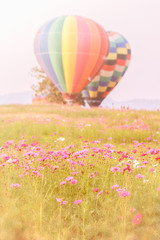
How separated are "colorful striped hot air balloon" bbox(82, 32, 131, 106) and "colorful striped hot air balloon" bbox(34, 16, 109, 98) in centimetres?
890

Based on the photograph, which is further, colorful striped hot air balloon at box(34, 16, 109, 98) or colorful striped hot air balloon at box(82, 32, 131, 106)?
colorful striped hot air balloon at box(82, 32, 131, 106)

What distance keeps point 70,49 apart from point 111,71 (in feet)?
38.8

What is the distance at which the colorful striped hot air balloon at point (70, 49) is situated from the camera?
25.2 m

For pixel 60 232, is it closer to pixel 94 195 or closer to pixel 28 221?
pixel 28 221

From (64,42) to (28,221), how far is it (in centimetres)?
2278

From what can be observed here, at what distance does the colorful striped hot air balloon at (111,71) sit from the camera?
118ft

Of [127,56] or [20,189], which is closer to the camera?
[20,189]

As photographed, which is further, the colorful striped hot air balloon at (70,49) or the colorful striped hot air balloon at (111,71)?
the colorful striped hot air balloon at (111,71)

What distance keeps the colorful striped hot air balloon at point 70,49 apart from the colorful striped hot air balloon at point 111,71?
8897 millimetres

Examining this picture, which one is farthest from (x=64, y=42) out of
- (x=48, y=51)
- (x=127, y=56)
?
(x=127, y=56)

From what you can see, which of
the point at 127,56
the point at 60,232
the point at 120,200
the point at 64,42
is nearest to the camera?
the point at 60,232

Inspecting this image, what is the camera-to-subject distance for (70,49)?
25.2 meters

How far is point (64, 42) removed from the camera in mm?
25234

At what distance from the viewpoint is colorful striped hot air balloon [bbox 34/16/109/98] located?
993 inches
